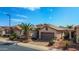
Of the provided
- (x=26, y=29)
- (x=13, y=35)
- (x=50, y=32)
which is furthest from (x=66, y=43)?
(x=13, y=35)

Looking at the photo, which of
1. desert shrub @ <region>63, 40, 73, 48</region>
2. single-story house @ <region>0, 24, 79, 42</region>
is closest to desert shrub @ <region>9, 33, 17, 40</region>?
single-story house @ <region>0, 24, 79, 42</region>

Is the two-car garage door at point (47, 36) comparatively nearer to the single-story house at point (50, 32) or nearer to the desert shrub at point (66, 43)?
the single-story house at point (50, 32)

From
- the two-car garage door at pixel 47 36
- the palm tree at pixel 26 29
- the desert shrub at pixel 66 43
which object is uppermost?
the palm tree at pixel 26 29

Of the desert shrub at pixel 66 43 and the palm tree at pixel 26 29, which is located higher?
the palm tree at pixel 26 29

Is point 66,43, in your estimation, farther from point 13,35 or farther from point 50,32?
point 13,35

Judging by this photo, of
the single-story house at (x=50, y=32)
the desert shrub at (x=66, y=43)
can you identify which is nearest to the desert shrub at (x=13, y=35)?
the single-story house at (x=50, y=32)

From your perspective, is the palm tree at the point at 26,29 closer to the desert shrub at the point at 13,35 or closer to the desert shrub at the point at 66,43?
the desert shrub at the point at 13,35

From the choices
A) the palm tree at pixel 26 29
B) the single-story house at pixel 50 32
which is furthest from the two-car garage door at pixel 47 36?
the palm tree at pixel 26 29

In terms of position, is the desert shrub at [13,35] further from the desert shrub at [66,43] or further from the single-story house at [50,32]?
the desert shrub at [66,43]

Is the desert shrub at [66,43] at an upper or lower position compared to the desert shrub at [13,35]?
lower

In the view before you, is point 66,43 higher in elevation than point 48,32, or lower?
lower

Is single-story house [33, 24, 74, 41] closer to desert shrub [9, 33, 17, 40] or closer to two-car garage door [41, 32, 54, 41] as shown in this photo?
two-car garage door [41, 32, 54, 41]

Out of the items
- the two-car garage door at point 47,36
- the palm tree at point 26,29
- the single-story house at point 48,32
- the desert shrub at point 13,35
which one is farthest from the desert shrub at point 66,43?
the desert shrub at point 13,35
